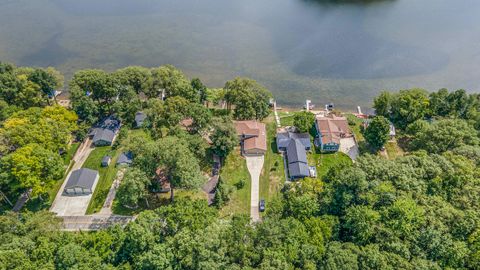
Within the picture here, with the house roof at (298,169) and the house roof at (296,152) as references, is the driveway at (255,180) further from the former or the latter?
the house roof at (298,169)

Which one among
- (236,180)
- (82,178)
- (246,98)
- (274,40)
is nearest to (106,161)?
(82,178)

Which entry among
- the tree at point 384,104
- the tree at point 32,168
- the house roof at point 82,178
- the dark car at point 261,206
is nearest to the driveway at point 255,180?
the dark car at point 261,206

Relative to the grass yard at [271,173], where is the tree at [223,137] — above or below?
above

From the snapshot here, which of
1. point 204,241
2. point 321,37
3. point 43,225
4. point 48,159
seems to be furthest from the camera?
point 321,37

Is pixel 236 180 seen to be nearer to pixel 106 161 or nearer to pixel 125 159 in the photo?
pixel 125 159

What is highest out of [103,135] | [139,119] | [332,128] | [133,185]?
[139,119]

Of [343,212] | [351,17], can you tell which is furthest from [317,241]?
[351,17]

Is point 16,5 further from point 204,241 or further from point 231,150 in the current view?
point 204,241
